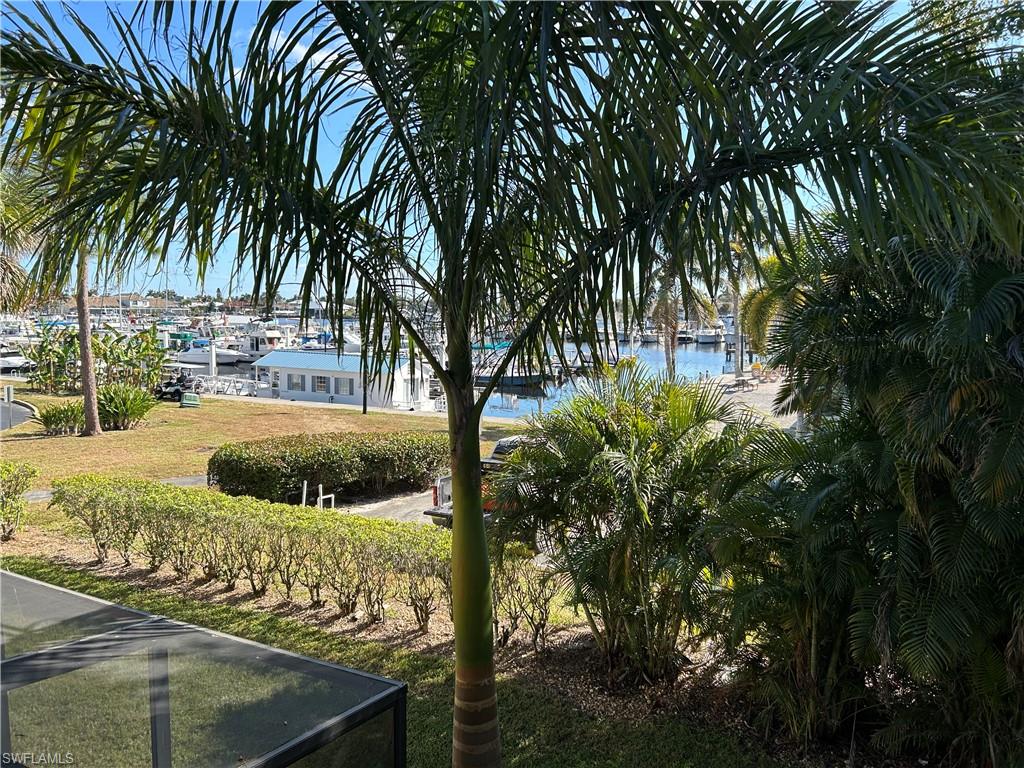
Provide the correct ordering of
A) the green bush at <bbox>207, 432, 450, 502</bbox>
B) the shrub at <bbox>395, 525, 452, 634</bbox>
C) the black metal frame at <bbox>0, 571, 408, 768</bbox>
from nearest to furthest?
the black metal frame at <bbox>0, 571, 408, 768</bbox> < the shrub at <bbox>395, 525, 452, 634</bbox> < the green bush at <bbox>207, 432, 450, 502</bbox>

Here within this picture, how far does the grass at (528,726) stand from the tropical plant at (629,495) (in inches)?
23.0

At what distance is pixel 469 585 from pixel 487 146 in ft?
6.27

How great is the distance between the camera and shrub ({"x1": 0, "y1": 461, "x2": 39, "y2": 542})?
8.38 meters

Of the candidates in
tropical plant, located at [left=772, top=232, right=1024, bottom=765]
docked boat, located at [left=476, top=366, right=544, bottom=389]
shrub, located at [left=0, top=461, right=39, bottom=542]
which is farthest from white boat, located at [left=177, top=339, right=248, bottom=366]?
tropical plant, located at [left=772, top=232, right=1024, bottom=765]

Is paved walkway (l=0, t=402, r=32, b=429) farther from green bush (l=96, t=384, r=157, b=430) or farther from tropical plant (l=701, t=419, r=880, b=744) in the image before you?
tropical plant (l=701, t=419, r=880, b=744)

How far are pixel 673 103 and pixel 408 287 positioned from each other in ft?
5.10

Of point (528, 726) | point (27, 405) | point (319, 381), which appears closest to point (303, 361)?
point (319, 381)

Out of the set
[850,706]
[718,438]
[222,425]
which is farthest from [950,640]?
[222,425]

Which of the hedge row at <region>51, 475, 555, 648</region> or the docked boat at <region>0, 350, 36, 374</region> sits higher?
the docked boat at <region>0, 350, 36, 374</region>

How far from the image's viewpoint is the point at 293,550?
6578mm

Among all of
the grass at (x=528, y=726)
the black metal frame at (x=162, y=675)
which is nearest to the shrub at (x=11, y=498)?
the grass at (x=528, y=726)

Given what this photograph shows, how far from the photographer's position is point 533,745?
14.3 ft

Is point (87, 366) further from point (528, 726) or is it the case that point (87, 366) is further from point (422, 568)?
point (528, 726)

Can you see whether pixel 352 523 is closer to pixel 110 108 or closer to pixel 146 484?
pixel 146 484
